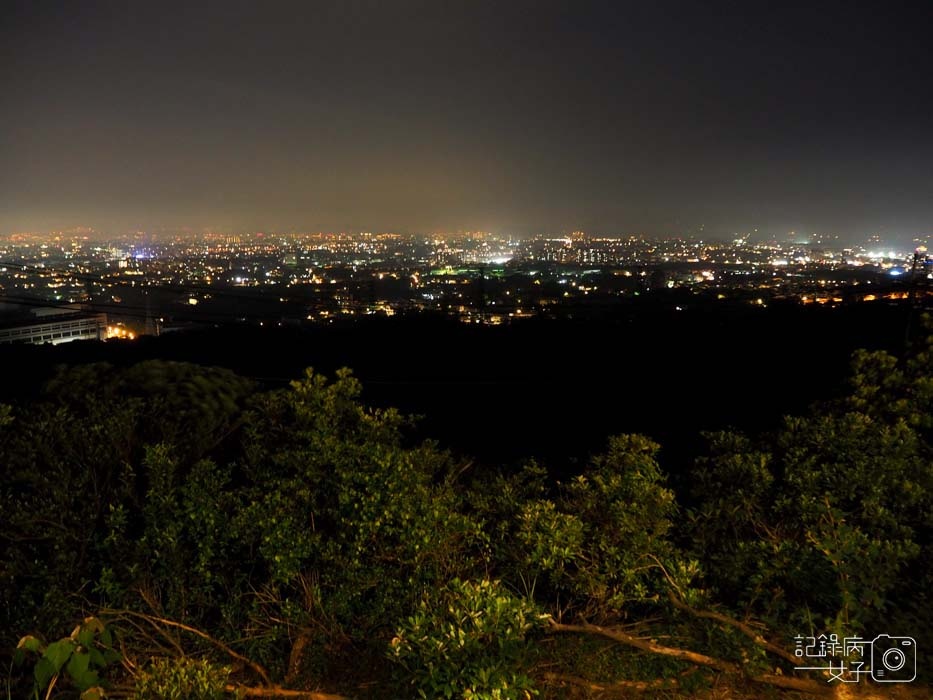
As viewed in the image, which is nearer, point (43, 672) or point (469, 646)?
point (43, 672)

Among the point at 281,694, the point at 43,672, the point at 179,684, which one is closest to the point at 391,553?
the point at 281,694

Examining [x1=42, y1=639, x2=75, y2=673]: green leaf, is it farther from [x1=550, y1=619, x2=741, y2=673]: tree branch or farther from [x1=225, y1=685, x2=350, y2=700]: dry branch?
[x1=550, y1=619, x2=741, y2=673]: tree branch

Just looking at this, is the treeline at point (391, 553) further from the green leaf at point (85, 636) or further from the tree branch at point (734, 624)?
the green leaf at point (85, 636)

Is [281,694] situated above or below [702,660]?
below

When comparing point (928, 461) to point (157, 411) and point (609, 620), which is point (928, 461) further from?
point (157, 411)

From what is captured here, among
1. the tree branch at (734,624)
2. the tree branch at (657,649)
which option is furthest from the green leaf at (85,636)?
the tree branch at (734,624)

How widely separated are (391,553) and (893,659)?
3667mm

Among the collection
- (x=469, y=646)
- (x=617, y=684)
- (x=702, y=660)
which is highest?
(x=469, y=646)

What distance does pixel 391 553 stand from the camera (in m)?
4.07

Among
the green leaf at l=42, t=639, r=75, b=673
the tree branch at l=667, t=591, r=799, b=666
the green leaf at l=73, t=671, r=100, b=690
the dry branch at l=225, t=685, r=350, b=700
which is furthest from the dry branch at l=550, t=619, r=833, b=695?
the green leaf at l=42, t=639, r=75, b=673

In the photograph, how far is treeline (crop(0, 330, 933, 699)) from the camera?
371 cm

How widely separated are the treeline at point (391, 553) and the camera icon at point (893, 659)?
0.06 metres

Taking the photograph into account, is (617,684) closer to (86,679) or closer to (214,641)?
(214,641)

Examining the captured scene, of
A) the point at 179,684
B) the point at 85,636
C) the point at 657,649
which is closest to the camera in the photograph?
the point at 85,636
